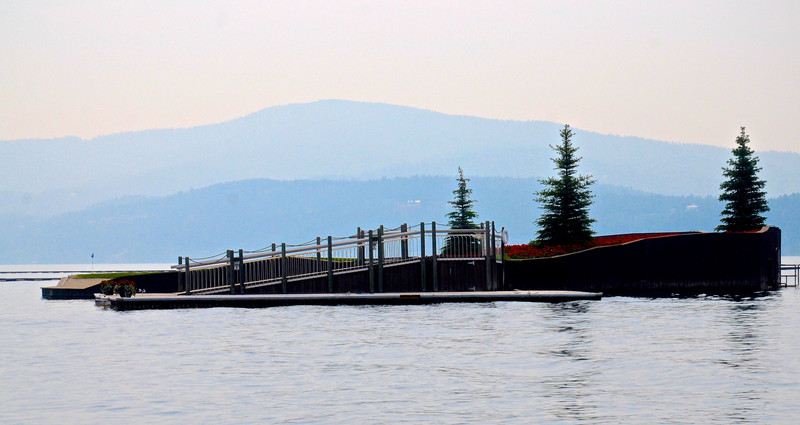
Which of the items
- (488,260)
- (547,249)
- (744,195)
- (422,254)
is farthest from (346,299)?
(744,195)

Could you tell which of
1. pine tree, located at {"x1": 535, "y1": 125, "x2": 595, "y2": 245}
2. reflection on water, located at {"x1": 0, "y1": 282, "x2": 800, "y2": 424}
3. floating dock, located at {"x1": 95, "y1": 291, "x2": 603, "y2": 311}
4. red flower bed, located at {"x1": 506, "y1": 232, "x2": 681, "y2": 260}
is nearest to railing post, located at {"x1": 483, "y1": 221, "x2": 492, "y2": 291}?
floating dock, located at {"x1": 95, "y1": 291, "x2": 603, "y2": 311}

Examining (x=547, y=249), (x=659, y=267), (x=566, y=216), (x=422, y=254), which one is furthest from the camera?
(x=566, y=216)

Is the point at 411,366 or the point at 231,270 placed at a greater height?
the point at 231,270

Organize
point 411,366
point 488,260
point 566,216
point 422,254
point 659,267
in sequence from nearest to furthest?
point 411,366 → point 422,254 → point 488,260 → point 659,267 → point 566,216

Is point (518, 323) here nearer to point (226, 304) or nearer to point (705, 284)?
point (226, 304)

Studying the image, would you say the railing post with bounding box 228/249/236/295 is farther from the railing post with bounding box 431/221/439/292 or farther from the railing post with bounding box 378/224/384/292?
the railing post with bounding box 431/221/439/292

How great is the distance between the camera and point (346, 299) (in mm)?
45031

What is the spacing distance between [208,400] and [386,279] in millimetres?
25108

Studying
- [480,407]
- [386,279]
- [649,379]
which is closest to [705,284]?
[386,279]

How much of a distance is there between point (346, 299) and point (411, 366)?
17.5 meters

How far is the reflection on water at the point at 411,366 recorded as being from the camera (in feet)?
69.2

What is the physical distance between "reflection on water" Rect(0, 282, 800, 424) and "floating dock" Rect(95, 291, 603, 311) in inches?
18.2

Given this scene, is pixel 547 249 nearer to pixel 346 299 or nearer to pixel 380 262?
pixel 380 262

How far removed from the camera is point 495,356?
29.6 m
